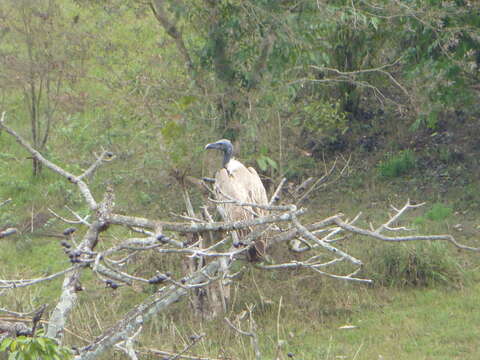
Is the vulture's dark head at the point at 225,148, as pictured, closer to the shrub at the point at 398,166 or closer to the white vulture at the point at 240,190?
the white vulture at the point at 240,190

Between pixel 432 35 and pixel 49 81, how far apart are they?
18.1ft

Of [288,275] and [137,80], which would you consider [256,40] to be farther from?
[288,275]

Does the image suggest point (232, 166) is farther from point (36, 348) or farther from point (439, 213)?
point (36, 348)

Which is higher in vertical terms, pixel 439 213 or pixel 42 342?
pixel 42 342

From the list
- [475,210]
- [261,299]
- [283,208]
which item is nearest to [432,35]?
[475,210]

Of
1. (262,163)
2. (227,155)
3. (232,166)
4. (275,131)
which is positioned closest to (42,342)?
(232,166)

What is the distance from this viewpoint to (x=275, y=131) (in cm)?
935

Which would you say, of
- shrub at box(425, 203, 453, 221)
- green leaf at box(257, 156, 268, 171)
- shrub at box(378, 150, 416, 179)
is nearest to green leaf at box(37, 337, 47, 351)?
green leaf at box(257, 156, 268, 171)

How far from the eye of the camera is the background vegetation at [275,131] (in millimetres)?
7566

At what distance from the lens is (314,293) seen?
796 centimetres

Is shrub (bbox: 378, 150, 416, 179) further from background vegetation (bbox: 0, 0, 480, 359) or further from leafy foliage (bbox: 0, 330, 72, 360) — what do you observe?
leafy foliage (bbox: 0, 330, 72, 360)

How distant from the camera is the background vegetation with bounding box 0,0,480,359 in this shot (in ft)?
24.8

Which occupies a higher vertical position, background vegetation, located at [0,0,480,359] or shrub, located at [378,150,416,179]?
background vegetation, located at [0,0,480,359]

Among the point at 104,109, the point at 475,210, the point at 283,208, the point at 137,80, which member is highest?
the point at 283,208
